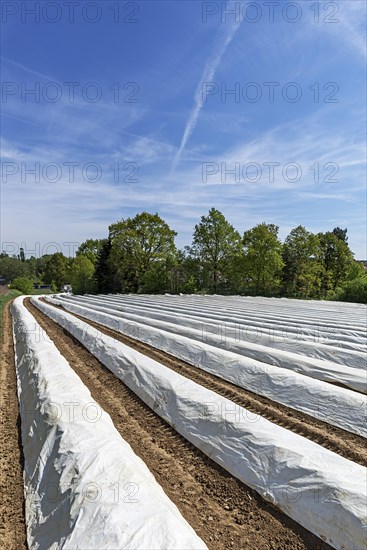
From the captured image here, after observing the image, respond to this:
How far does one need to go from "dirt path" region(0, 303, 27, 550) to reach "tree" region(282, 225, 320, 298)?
21.5 m

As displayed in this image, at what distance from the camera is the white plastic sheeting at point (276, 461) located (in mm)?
2133

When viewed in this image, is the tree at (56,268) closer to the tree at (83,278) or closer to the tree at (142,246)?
the tree at (83,278)

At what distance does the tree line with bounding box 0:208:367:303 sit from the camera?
77.2ft

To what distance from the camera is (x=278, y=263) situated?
23.0 m

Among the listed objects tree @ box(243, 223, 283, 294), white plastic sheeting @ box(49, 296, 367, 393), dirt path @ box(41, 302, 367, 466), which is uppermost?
tree @ box(243, 223, 283, 294)

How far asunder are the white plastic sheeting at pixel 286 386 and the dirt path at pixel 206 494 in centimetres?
145

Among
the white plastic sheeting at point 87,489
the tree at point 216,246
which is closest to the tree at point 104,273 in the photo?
the tree at point 216,246

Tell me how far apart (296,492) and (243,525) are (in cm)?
45

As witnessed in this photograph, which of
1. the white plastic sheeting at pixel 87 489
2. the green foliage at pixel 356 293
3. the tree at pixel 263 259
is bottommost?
the white plastic sheeting at pixel 87 489

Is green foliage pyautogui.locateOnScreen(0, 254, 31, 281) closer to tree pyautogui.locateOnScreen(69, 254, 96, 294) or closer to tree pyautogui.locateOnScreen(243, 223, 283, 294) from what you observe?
tree pyautogui.locateOnScreen(69, 254, 96, 294)

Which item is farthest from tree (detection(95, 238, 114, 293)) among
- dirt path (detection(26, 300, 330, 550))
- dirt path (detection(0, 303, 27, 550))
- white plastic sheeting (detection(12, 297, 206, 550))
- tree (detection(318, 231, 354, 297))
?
white plastic sheeting (detection(12, 297, 206, 550))

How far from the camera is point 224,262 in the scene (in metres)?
25.3

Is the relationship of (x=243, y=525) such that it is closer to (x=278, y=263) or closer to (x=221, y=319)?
(x=221, y=319)

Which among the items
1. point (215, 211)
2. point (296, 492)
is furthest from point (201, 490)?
point (215, 211)
